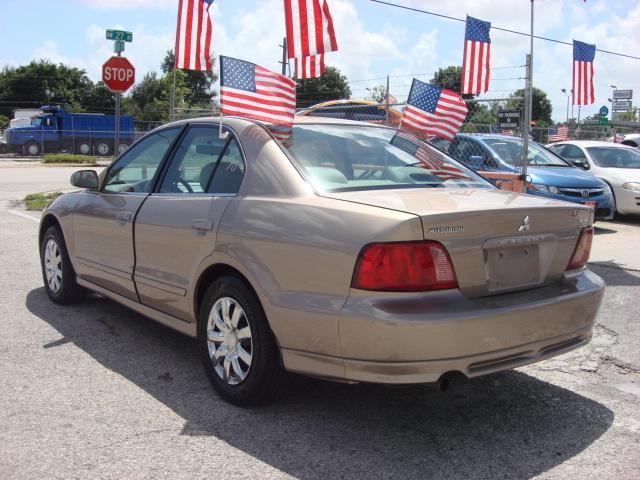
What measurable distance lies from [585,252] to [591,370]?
110 centimetres

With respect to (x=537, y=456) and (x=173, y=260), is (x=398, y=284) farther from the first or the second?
(x=173, y=260)

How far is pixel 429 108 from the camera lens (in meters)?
8.45

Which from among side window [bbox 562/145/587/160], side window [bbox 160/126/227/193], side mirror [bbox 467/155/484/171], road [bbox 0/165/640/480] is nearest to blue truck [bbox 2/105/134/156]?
side window [bbox 562/145/587/160]

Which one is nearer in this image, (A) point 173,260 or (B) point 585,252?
(B) point 585,252

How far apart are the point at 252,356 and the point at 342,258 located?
2.79 feet

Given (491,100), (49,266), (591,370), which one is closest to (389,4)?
(491,100)

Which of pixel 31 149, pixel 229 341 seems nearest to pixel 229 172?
pixel 229 341

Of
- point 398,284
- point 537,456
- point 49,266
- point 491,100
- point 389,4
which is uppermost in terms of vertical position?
point 389,4

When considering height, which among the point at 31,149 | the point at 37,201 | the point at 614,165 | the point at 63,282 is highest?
the point at 31,149

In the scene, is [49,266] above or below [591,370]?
above

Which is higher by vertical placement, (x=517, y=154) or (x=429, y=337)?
(x=517, y=154)

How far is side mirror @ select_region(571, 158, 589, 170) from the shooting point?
1317 centimetres

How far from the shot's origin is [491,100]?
9516 millimetres

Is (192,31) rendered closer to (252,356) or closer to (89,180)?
(89,180)
